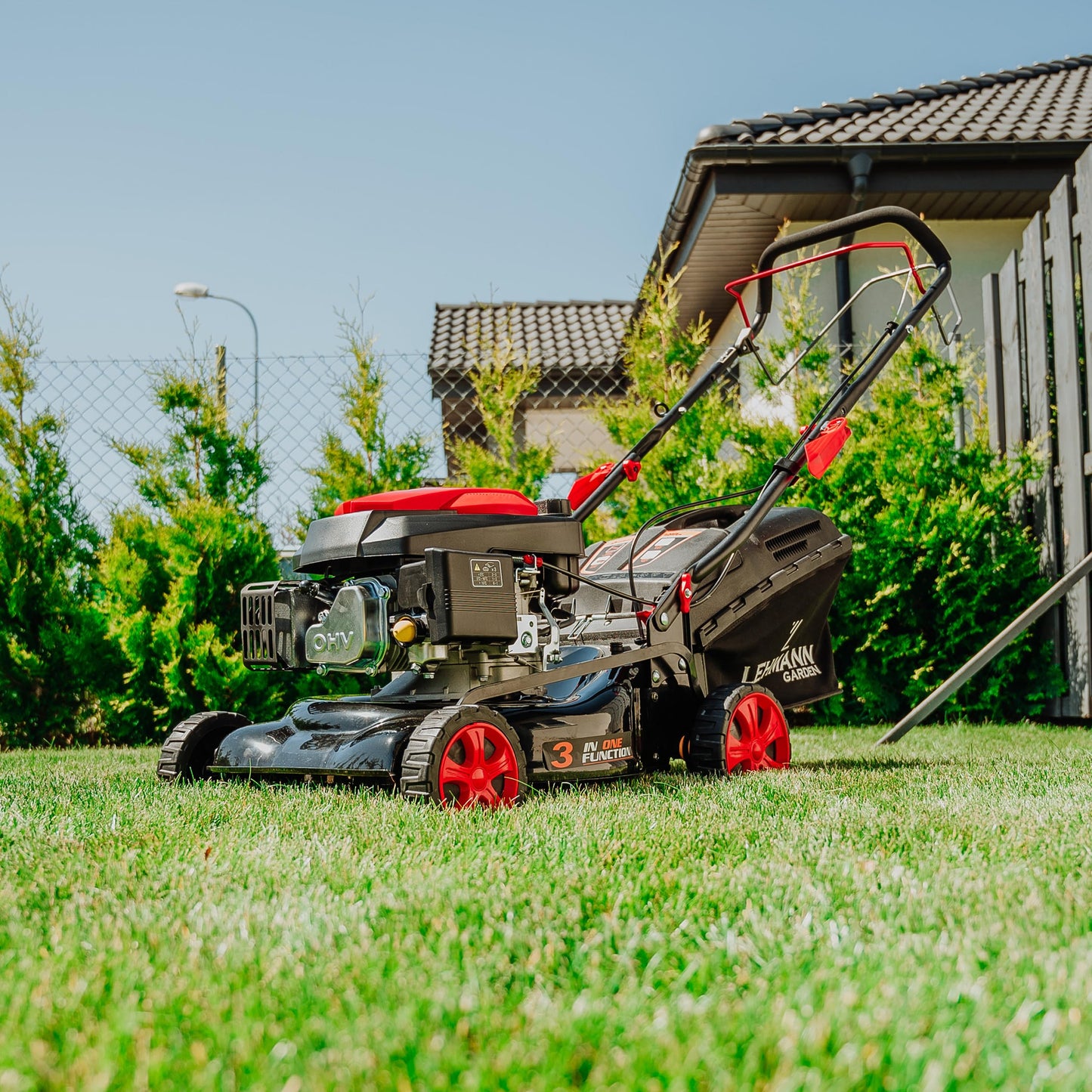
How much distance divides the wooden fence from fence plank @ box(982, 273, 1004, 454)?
16 millimetres

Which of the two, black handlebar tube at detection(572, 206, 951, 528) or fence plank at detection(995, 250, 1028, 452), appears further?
fence plank at detection(995, 250, 1028, 452)

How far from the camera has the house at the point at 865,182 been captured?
8.52 meters

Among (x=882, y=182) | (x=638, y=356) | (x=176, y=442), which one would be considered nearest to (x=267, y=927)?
(x=176, y=442)

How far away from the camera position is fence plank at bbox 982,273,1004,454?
277 inches

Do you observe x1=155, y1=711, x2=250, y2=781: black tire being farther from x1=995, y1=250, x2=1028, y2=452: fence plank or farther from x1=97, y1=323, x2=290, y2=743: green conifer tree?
x1=995, y1=250, x2=1028, y2=452: fence plank

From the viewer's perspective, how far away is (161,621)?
6.18m

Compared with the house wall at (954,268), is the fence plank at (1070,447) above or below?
below

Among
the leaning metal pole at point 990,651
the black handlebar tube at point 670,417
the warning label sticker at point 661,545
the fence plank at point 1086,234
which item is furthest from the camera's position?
the fence plank at point 1086,234

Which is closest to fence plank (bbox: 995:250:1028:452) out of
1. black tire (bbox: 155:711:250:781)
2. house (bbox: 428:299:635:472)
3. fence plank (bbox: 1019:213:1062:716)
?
fence plank (bbox: 1019:213:1062:716)

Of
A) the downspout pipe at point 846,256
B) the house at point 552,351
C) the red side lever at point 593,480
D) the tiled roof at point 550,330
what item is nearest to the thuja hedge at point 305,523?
the downspout pipe at point 846,256

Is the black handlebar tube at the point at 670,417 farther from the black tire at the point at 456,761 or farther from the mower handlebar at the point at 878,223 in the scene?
the black tire at the point at 456,761

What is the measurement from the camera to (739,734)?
4.03m

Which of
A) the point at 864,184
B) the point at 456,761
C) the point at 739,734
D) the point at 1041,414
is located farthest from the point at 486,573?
the point at 864,184

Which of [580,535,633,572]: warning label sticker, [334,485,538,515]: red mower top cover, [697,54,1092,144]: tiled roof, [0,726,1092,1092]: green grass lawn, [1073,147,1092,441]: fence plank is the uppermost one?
[697,54,1092,144]: tiled roof
